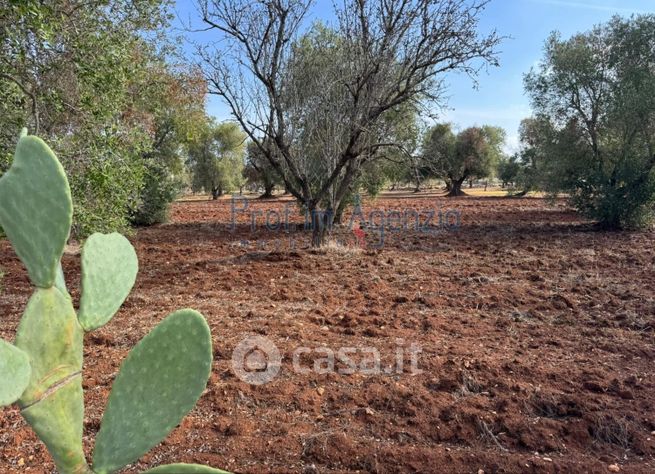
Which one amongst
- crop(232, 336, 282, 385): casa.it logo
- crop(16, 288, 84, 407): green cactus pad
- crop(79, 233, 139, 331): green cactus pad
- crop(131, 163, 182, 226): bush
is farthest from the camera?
crop(131, 163, 182, 226): bush

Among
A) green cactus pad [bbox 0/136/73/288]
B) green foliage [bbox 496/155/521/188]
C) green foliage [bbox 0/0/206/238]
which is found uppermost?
green foliage [bbox 496/155/521/188]

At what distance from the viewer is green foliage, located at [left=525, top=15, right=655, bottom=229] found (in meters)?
9.86

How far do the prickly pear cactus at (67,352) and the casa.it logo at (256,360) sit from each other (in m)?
2.06

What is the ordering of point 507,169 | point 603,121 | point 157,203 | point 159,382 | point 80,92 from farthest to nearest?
point 507,169
point 157,203
point 603,121
point 80,92
point 159,382

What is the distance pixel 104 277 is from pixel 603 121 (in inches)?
483

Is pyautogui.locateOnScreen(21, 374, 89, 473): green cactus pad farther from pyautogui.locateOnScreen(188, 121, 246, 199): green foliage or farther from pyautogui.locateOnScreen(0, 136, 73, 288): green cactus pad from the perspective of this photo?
pyautogui.locateOnScreen(188, 121, 246, 199): green foliage

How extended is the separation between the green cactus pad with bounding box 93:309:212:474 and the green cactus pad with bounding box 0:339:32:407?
0.19 meters

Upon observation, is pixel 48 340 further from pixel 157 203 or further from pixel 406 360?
pixel 157 203

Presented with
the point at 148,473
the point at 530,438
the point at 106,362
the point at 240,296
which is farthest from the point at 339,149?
the point at 148,473

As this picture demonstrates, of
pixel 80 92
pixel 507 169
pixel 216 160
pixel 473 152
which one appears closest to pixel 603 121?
pixel 80 92

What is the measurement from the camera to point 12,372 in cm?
68

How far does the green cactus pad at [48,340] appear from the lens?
768mm

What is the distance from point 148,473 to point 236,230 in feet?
36.3

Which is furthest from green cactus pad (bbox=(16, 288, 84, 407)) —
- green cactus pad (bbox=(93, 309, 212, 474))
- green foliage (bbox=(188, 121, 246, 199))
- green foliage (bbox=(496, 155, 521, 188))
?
green foliage (bbox=(496, 155, 521, 188))
